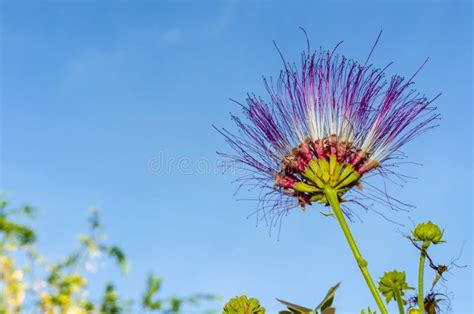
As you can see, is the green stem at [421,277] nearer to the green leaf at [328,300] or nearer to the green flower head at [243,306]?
the green leaf at [328,300]

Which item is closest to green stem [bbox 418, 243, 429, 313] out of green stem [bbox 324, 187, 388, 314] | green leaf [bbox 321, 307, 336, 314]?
green stem [bbox 324, 187, 388, 314]

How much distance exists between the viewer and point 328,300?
245cm

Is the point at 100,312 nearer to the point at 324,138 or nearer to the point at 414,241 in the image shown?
the point at 324,138

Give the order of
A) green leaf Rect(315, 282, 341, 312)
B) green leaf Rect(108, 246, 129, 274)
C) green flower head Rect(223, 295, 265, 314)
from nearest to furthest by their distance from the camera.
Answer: green leaf Rect(315, 282, 341, 312) < green flower head Rect(223, 295, 265, 314) < green leaf Rect(108, 246, 129, 274)

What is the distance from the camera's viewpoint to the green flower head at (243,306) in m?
2.54

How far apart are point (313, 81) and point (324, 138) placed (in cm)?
42

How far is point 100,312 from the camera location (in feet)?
13.3

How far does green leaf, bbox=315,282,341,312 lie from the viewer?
2393mm

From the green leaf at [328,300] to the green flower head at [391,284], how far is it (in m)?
0.20

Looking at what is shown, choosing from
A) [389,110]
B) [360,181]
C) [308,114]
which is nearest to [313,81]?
[308,114]

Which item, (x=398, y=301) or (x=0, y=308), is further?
(x=0, y=308)

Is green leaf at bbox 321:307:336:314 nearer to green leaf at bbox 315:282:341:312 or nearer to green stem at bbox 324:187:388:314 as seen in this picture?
green leaf at bbox 315:282:341:312

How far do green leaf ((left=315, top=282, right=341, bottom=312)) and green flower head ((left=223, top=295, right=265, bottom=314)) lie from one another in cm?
31

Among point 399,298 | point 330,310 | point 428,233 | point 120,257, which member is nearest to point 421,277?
point 399,298
